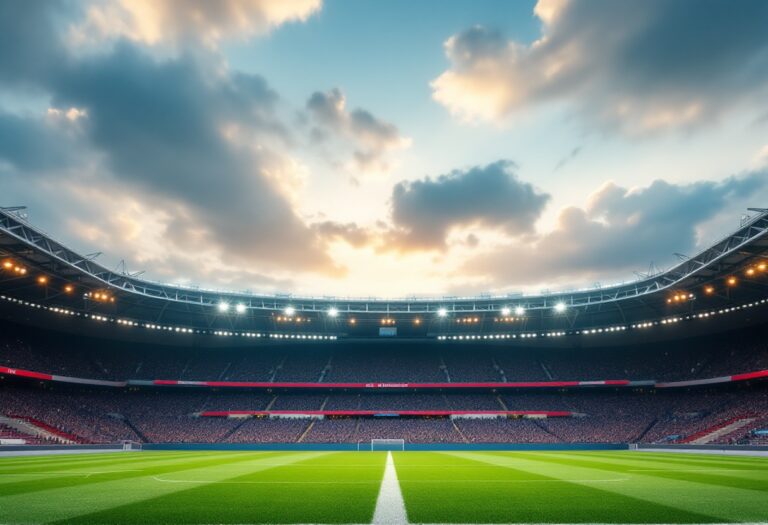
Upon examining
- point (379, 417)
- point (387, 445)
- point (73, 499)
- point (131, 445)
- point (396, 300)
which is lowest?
point (387, 445)

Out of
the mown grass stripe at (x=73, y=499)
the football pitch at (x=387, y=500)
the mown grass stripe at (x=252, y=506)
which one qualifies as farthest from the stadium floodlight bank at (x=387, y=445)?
the mown grass stripe at (x=252, y=506)

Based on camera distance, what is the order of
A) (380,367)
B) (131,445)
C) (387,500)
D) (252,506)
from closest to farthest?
1. (252,506)
2. (387,500)
3. (131,445)
4. (380,367)

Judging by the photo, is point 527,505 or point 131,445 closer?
point 527,505

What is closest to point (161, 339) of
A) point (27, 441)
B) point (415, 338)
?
point (27, 441)

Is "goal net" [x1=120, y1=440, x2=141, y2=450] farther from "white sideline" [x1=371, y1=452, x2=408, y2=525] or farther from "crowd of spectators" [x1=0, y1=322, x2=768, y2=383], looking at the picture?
"white sideline" [x1=371, y1=452, x2=408, y2=525]

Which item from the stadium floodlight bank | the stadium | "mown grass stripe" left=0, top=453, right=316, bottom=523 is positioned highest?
the stadium

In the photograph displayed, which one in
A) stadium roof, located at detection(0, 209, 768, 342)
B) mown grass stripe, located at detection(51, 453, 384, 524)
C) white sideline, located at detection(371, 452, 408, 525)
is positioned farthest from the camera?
stadium roof, located at detection(0, 209, 768, 342)

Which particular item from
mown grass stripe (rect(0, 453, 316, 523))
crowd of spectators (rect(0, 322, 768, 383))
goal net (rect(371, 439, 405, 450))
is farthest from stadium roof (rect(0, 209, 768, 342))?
mown grass stripe (rect(0, 453, 316, 523))

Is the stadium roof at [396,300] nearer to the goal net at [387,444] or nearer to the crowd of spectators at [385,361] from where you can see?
the crowd of spectators at [385,361]

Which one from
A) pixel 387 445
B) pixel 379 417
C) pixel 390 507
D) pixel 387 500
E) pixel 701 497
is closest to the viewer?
pixel 390 507

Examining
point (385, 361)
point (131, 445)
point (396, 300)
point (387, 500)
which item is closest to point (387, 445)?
point (396, 300)

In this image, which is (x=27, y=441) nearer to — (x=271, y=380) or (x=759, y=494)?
A: (x=271, y=380)

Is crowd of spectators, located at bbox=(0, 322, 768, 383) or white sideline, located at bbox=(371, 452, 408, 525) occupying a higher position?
crowd of spectators, located at bbox=(0, 322, 768, 383)

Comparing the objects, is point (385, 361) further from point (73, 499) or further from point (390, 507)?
point (390, 507)
